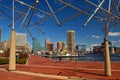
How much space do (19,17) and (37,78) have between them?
47.3 feet

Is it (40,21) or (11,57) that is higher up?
(40,21)

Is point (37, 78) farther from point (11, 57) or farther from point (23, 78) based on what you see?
point (11, 57)

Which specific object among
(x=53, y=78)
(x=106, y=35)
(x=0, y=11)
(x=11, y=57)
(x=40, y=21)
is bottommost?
(x=53, y=78)

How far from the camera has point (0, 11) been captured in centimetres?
3659

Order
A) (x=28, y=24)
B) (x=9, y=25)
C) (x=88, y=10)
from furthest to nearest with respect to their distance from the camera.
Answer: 1. (x=9, y=25)
2. (x=28, y=24)
3. (x=88, y=10)

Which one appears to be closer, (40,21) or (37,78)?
(37,78)

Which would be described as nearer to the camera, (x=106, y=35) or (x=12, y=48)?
(x=106, y=35)

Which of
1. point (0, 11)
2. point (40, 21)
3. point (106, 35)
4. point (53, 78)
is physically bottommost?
point (53, 78)

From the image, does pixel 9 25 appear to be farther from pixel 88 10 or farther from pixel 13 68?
pixel 88 10

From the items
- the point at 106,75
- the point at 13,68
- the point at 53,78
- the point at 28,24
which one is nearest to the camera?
the point at 53,78

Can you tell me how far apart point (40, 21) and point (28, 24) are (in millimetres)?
4033

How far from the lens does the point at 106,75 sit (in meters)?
28.1

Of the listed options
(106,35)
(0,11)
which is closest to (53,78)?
(106,35)

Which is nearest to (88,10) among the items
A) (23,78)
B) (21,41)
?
(23,78)
